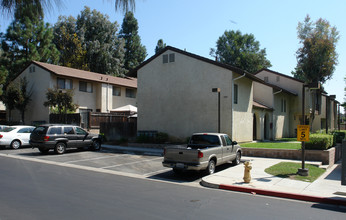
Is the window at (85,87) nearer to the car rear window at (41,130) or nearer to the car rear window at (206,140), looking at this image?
the car rear window at (41,130)

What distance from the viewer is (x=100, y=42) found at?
50.8 metres

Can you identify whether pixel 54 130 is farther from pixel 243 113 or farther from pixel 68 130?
pixel 243 113

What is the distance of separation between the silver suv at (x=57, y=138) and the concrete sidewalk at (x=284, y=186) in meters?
9.77

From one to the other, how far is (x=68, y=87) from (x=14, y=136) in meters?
12.9

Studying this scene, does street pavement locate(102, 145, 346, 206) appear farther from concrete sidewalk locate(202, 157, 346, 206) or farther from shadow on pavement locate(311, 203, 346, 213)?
shadow on pavement locate(311, 203, 346, 213)

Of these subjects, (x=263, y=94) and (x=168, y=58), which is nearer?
(x=168, y=58)

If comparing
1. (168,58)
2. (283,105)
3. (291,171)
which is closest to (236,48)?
(283,105)

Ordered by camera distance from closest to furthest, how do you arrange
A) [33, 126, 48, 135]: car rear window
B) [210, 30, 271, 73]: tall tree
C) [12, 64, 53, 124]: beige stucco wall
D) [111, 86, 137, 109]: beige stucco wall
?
[33, 126, 48, 135]: car rear window < [12, 64, 53, 124]: beige stucco wall < [111, 86, 137, 109]: beige stucco wall < [210, 30, 271, 73]: tall tree

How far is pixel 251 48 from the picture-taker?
60.4 meters

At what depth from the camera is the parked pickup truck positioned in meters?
10.4

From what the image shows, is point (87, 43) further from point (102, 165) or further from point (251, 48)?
point (102, 165)

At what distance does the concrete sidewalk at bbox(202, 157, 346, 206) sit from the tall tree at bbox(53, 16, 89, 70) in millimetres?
40916

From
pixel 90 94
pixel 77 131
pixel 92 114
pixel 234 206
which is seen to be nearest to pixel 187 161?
pixel 234 206

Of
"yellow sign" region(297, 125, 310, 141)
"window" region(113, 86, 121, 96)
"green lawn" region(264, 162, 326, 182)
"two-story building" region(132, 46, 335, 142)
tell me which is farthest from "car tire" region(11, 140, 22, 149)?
"yellow sign" region(297, 125, 310, 141)
